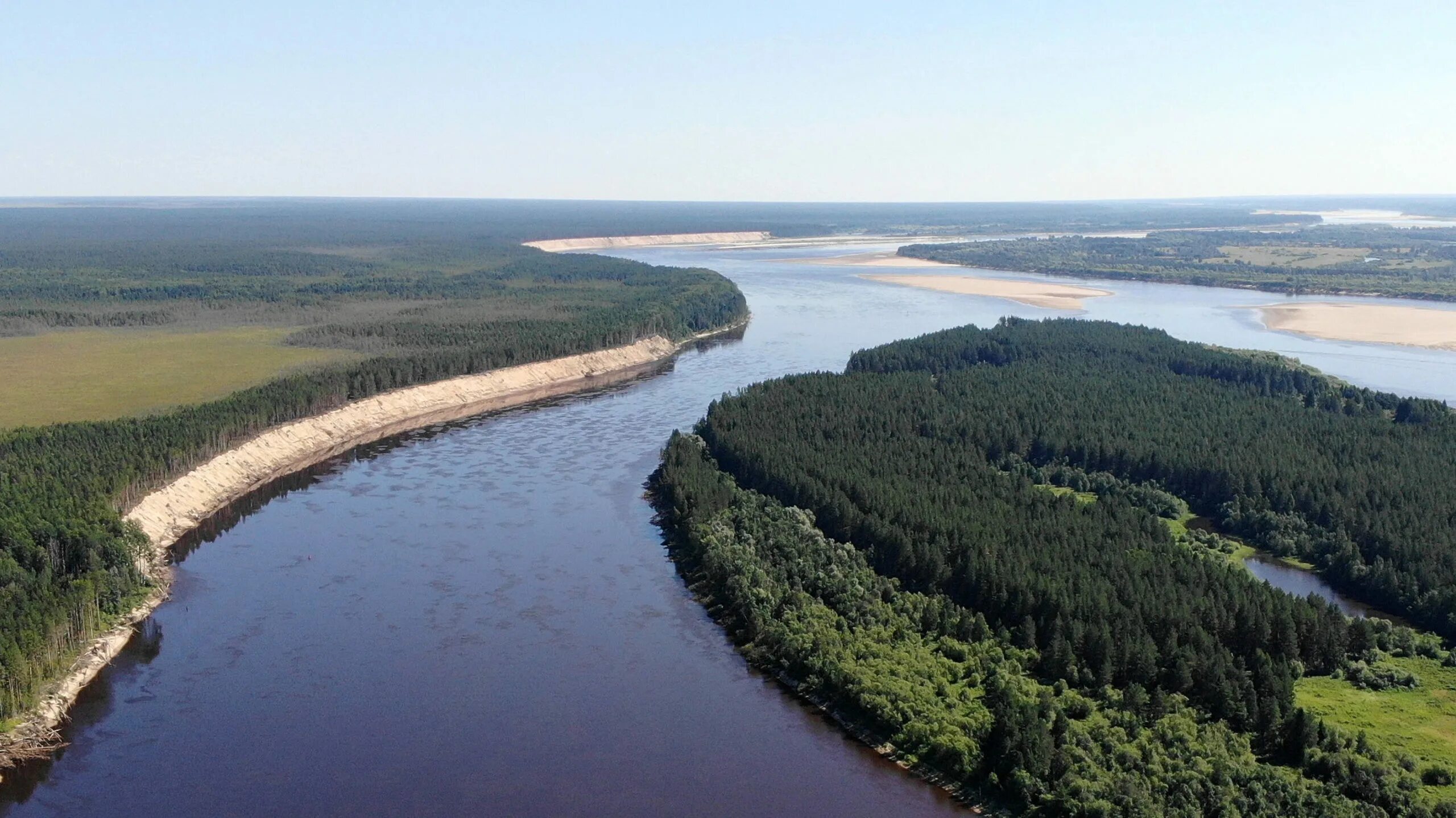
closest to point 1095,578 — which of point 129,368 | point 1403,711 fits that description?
point 1403,711

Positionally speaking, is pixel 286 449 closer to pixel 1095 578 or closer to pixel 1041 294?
pixel 1095 578

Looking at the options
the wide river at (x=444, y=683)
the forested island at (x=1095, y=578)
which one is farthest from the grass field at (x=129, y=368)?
the forested island at (x=1095, y=578)

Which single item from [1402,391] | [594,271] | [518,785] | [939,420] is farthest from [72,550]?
[594,271]

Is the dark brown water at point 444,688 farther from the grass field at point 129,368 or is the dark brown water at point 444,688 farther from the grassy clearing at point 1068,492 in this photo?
the grass field at point 129,368

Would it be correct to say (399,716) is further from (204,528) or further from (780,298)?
(780,298)

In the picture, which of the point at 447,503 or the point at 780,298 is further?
the point at 780,298

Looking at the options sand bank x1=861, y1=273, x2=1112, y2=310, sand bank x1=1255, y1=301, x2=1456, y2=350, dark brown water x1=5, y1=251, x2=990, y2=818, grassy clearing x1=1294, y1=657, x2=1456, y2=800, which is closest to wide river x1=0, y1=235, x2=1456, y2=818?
dark brown water x1=5, y1=251, x2=990, y2=818
